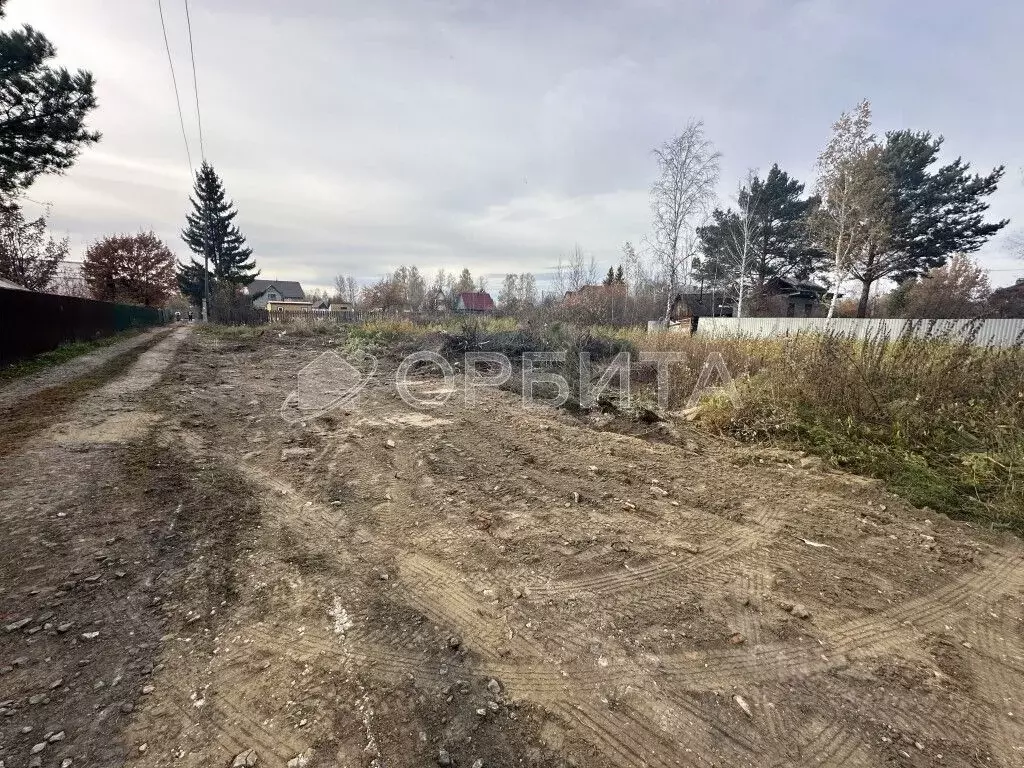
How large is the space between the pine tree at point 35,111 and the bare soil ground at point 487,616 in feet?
29.5

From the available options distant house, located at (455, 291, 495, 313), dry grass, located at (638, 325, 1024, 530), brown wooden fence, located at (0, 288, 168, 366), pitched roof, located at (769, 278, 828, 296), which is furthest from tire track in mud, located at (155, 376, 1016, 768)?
distant house, located at (455, 291, 495, 313)

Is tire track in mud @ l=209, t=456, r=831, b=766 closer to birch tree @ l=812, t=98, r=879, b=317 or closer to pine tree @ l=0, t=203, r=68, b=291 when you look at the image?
birch tree @ l=812, t=98, r=879, b=317

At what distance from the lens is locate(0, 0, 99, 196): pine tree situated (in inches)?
320

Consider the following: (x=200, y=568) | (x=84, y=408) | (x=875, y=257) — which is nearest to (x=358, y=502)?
(x=200, y=568)

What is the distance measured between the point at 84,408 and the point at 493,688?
666 cm

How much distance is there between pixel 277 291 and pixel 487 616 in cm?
6861

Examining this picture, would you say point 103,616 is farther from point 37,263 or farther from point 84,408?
point 37,263

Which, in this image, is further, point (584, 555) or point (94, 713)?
point (584, 555)

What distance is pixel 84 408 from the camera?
5449 mm

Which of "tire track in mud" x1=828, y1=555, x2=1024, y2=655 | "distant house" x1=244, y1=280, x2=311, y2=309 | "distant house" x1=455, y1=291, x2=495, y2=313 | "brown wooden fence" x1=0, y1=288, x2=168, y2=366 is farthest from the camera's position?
"distant house" x1=244, y1=280, x2=311, y2=309

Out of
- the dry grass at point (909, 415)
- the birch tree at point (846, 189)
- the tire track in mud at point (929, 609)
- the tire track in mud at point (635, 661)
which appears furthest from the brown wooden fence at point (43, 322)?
the birch tree at point (846, 189)

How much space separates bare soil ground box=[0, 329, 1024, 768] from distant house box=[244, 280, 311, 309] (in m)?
64.1

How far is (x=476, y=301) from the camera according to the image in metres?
57.6

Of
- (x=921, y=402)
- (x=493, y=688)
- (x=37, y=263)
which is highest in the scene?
(x=37, y=263)
